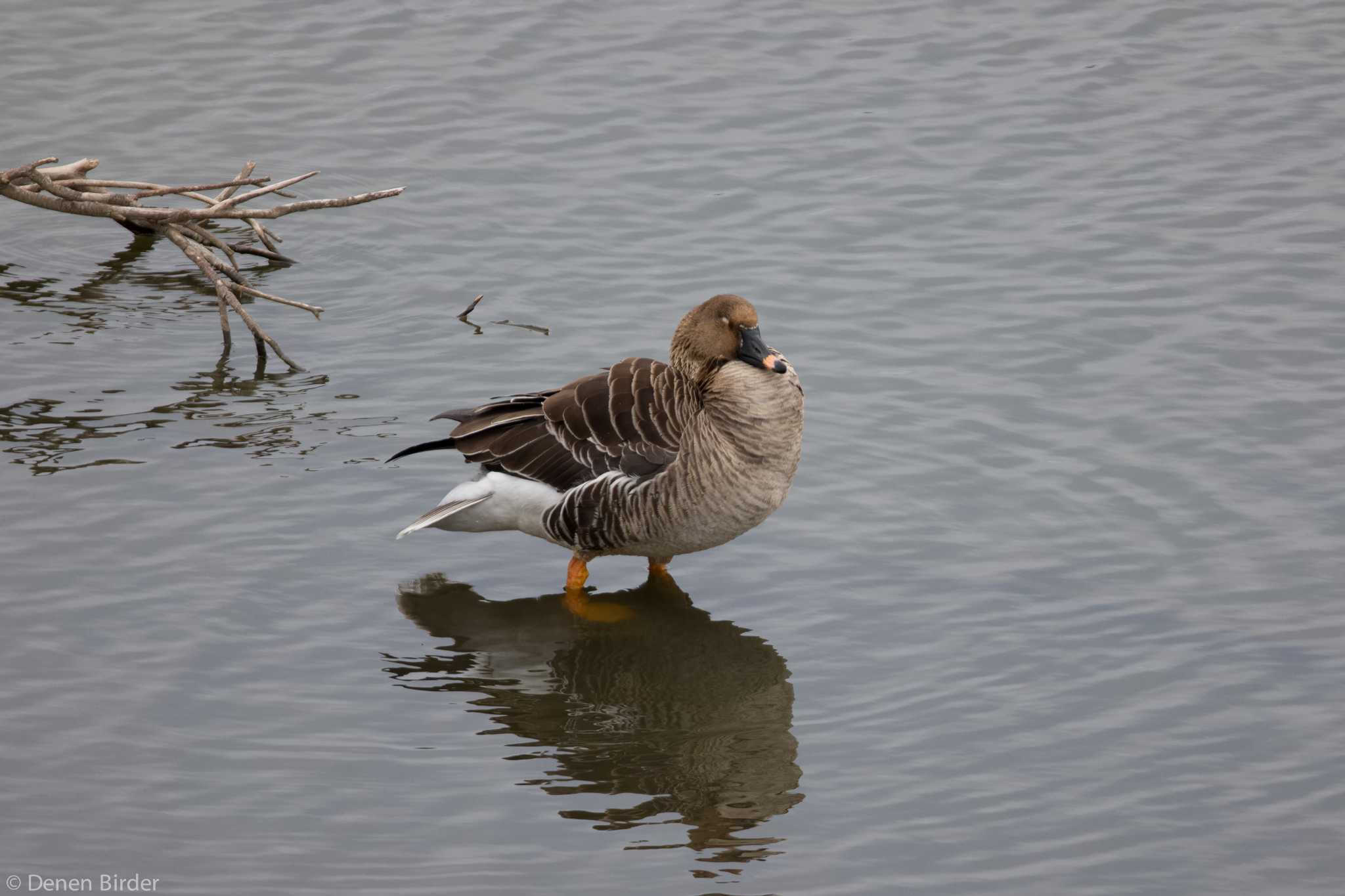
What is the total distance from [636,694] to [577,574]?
1.27m

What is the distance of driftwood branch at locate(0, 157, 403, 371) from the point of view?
480 inches

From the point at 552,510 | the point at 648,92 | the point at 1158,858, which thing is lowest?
the point at 1158,858

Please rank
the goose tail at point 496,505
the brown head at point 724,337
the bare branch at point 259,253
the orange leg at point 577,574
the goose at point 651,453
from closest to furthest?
the goose at point 651,453 < the brown head at point 724,337 < the goose tail at point 496,505 < the orange leg at point 577,574 < the bare branch at point 259,253

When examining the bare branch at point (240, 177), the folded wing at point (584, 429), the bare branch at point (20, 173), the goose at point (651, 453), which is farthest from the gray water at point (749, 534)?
the bare branch at point (20, 173)

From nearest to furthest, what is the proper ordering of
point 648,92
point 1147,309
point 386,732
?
1. point 386,732
2. point 1147,309
3. point 648,92

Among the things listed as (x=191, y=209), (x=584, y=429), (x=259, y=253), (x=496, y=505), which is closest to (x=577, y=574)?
(x=496, y=505)

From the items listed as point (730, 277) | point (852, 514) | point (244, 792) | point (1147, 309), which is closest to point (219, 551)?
point (244, 792)

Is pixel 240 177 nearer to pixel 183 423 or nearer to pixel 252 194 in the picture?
pixel 252 194

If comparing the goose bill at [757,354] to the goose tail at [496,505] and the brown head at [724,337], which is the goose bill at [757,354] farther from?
the goose tail at [496,505]

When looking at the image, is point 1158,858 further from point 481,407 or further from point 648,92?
point 648,92

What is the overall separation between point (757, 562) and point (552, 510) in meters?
1.48

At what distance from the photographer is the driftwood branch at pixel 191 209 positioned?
40.0 ft

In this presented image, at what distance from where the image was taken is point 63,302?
13.5 meters

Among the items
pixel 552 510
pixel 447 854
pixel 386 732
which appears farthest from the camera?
pixel 552 510
